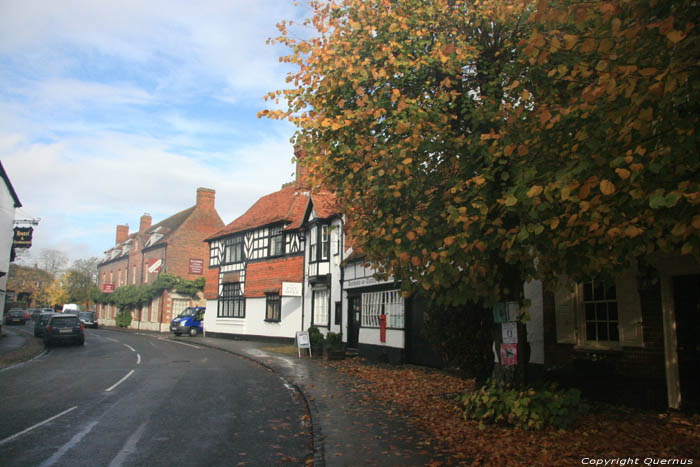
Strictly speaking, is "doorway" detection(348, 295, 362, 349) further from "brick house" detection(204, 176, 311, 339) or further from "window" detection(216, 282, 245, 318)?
"window" detection(216, 282, 245, 318)

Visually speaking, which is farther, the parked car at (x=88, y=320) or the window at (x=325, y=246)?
the parked car at (x=88, y=320)

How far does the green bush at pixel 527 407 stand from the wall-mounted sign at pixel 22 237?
126ft

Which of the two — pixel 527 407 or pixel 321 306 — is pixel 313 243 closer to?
pixel 321 306

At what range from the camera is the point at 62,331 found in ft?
86.5

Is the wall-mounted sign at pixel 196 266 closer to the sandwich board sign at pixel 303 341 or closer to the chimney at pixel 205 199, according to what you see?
the chimney at pixel 205 199

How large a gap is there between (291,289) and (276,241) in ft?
16.6

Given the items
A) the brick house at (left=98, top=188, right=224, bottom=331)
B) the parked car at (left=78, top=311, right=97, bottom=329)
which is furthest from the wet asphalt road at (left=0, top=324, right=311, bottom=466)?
the parked car at (left=78, top=311, right=97, bottom=329)

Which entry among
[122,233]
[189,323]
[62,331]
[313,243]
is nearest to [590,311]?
[313,243]

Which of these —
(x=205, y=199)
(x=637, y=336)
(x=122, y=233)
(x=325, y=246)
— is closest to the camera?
(x=637, y=336)

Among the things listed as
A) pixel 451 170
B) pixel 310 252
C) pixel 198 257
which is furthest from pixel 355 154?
pixel 198 257

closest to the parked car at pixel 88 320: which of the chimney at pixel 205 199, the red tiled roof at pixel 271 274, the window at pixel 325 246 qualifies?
the chimney at pixel 205 199

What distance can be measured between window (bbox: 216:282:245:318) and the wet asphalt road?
1676 cm

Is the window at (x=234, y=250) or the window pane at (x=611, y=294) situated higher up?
the window at (x=234, y=250)

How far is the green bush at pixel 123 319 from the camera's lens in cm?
5288
